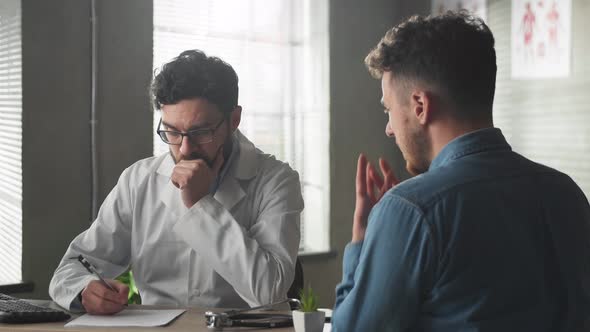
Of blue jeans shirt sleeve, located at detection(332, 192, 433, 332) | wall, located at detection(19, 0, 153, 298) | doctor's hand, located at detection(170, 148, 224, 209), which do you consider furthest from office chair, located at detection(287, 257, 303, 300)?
wall, located at detection(19, 0, 153, 298)

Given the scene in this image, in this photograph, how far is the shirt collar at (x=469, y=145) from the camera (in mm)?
1206

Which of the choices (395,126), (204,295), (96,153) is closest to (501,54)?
(96,153)

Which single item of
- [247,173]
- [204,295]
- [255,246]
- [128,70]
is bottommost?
[204,295]

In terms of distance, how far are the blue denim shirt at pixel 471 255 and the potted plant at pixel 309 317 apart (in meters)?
0.48

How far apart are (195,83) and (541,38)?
7.63 ft

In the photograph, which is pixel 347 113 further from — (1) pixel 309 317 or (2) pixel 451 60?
(2) pixel 451 60

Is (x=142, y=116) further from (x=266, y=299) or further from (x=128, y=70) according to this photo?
(x=266, y=299)

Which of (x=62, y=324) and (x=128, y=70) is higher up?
(x=128, y=70)

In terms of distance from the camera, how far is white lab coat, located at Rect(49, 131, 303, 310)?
2117 mm

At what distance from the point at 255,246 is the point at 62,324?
587mm

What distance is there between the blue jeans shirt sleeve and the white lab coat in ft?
3.09

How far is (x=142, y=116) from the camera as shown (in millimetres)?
3779

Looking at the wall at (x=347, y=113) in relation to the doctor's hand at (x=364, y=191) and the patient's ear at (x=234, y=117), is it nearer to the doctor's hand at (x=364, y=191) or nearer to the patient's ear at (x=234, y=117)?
the patient's ear at (x=234, y=117)

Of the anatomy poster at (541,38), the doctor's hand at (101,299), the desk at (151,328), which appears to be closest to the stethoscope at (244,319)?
the desk at (151,328)
